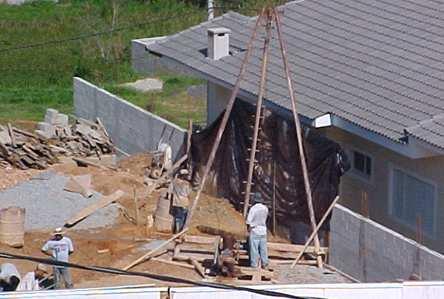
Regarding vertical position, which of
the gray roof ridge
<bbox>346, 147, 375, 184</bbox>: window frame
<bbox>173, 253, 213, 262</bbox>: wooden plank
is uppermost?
the gray roof ridge

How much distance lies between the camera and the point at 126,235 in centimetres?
2647

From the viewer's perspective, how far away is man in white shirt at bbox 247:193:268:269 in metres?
23.4

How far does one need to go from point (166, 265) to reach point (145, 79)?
20.1 metres

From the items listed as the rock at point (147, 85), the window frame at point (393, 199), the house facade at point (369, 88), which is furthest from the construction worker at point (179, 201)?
the rock at point (147, 85)

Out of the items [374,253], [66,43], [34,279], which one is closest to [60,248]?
[34,279]

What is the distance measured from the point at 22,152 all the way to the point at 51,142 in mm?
1124

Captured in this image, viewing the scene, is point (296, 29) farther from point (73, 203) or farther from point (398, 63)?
point (73, 203)

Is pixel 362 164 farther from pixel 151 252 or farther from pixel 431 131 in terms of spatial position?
pixel 151 252

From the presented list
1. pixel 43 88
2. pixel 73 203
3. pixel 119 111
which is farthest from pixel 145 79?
pixel 73 203

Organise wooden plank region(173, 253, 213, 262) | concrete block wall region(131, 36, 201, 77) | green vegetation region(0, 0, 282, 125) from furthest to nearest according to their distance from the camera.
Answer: concrete block wall region(131, 36, 201, 77) < green vegetation region(0, 0, 282, 125) < wooden plank region(173, 253, 213, 262)

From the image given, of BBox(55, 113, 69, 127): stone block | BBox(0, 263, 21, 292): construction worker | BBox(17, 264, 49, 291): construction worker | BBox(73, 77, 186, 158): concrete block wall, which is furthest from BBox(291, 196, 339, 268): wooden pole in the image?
BBox(55, 113, 69, 127): stone block

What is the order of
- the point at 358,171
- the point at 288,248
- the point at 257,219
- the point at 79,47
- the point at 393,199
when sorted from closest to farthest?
the point at 257,219 → the point at 288,248 → the point at 393,199 → the point at 358,171 → the point at 79,47

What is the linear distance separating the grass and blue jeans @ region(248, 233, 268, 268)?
12.7 metres

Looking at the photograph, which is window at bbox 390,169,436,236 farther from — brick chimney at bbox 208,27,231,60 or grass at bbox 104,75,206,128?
grass at bbox 104,75,206,128
